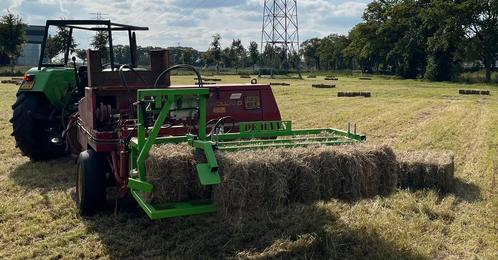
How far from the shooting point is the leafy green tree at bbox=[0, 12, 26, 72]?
166ft

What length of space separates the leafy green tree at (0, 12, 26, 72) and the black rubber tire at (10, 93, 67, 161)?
47.2m

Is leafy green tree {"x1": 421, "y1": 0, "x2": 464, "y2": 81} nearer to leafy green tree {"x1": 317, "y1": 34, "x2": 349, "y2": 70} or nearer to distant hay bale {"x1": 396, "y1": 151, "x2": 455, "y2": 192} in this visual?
leafy green tree {"x1": 317, "y1": 34, "x2": 349, "y2": 70}

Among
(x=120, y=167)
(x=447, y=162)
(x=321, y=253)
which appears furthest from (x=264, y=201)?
(x=447, y=162)

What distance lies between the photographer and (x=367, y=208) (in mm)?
5309

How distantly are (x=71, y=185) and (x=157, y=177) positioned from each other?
3.22m

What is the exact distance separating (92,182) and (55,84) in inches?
131

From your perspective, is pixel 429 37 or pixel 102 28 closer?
pixel 102 28

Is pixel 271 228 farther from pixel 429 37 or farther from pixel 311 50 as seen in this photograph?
pixel 311 50

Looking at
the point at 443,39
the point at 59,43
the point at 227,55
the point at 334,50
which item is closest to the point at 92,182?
the point at 59,43

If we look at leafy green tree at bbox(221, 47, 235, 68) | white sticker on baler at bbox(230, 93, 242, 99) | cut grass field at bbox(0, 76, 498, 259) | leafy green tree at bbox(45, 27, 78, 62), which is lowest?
cut grass field at bbox(0, 76, 498, 259)

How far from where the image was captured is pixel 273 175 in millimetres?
3846

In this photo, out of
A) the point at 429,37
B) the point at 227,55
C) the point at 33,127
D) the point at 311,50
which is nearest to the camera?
the point at 33,127

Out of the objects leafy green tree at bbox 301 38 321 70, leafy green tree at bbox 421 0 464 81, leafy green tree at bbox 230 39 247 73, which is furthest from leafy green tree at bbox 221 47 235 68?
leafy green tree at bbox 421 0 464 81

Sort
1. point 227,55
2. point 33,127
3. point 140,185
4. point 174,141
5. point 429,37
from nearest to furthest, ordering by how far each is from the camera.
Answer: point 140,185
point 174,141
point 33,127
point 429,37
point 227,55
